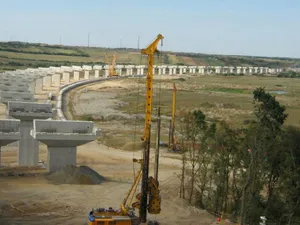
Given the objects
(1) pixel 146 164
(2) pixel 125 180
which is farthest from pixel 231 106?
(1) pixel 146 164

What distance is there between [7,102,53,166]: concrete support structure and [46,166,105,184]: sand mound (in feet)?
13.6

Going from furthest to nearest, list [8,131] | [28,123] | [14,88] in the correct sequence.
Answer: [14,88]
[28,123]
[8,131]

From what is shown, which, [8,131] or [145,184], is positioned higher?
[8,131]

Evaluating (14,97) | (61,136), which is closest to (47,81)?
(14,97)

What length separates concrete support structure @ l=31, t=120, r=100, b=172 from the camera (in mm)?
27067

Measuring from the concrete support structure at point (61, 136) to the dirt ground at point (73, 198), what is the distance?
1.23 metres

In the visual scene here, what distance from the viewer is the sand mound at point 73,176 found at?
27.0 metres

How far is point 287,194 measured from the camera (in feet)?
68.7

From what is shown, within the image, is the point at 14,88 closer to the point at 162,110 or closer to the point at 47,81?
the point at 162,110

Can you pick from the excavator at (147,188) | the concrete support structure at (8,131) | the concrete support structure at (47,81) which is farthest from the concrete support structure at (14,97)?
the concrete support structure at (47,81)

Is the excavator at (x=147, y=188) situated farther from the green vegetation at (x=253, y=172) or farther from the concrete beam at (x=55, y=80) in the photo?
the concrete beam at (x=55, y=80)

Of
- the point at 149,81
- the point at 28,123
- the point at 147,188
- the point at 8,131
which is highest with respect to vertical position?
the point at 149,81

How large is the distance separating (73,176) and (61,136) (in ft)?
6.82

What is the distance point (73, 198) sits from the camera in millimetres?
23703
